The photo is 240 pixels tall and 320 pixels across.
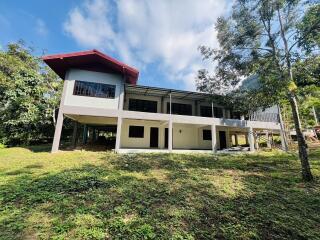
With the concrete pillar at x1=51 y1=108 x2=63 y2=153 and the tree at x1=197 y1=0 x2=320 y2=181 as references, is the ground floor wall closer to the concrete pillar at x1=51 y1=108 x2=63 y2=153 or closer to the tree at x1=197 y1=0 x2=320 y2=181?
the concrete pillar at x1=51 y1=108 x2=63 y2=153

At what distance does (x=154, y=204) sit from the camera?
485 centimetres

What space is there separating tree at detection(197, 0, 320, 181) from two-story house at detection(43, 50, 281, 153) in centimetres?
465

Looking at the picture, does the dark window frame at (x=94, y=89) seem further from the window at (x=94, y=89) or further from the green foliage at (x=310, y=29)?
the green foliage at (x=310, y=29)

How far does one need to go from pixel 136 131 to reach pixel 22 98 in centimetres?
1163

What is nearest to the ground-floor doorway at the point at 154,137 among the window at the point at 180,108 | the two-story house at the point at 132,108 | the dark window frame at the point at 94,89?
the two-story house at the point at 132,108

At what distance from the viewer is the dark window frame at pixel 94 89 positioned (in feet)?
43.1

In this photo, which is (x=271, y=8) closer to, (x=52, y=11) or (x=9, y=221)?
(x=9, y=221)

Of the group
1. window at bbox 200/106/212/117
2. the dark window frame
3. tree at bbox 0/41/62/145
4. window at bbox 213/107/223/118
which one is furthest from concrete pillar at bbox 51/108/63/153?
window at bbox 213/107/223/118

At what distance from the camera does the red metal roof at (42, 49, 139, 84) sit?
40.9 feet

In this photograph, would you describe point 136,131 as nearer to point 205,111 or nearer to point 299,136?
A: point 205,111

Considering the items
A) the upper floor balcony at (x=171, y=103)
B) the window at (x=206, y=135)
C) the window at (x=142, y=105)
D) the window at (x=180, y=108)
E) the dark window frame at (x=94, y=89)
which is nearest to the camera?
the dark window frame at (x=94, y=89)

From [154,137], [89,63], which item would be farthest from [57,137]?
[154,137]

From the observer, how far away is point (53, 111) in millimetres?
20219

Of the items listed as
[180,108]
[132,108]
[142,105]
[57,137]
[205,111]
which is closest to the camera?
[57,137]
